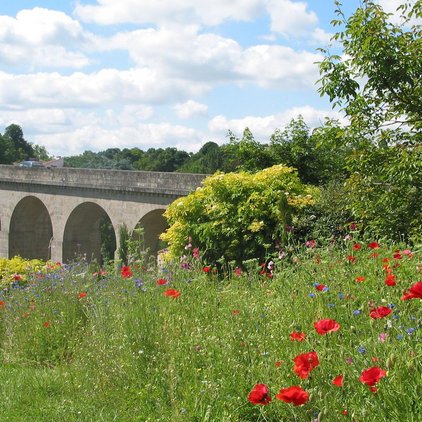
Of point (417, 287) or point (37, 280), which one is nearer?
point (417, 287)

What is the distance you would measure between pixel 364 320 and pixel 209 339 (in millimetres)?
854

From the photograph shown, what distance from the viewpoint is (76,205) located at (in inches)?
891

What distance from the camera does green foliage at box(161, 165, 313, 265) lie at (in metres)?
9.36

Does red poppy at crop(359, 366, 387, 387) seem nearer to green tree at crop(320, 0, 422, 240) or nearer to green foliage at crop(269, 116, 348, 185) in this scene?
green tree at crop(320, 0, 422, 240)

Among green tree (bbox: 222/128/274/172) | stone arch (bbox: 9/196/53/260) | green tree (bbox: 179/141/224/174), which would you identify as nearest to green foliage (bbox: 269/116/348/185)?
green tree (bbox: 222/128/274/172)

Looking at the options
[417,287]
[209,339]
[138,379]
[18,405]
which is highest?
[417,287]

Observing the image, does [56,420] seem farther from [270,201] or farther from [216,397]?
[270,201]

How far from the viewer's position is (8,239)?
1054 inches

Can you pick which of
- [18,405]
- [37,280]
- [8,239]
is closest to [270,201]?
[37,280]

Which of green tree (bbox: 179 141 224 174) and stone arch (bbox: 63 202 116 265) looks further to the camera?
green tree (bbox: 179 141 224 174)

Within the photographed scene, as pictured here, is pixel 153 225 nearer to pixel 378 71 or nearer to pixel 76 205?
pixel 76 205

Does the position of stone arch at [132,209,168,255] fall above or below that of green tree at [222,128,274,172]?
below

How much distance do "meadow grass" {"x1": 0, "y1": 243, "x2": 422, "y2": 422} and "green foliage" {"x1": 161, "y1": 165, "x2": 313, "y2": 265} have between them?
11.8ft

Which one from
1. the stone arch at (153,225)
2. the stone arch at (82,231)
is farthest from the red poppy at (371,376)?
the stone arch at (82,231)
